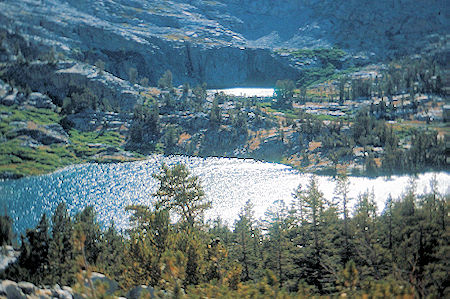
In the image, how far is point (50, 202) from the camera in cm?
11975

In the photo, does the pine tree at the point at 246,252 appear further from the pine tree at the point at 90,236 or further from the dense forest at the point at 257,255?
the pine tree at the point at 90,236

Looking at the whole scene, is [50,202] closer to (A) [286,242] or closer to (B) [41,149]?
(B) [41,149]

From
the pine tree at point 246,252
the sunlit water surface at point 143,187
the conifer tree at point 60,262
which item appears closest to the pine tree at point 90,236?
the conifer tree at point 60,262

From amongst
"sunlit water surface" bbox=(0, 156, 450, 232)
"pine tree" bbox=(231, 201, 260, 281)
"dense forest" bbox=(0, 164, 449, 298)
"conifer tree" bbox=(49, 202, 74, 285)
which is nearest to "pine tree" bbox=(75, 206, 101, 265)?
"dense forest" bbox=(0, 164, 449, 298)

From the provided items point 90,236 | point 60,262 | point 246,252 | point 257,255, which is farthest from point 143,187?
point 246,252

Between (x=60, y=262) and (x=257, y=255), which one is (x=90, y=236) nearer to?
(x=60, y=262)

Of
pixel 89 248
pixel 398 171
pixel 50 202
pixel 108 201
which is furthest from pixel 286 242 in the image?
pixel 398 171

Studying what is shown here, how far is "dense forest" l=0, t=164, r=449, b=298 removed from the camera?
29891 mm

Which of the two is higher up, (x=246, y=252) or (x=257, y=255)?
(x=246, y=252)

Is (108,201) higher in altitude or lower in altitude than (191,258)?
lower

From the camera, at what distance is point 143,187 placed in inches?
5290

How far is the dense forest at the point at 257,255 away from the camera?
29891 mm

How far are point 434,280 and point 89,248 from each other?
49.1 metres

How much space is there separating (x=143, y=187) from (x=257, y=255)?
8160 centimetres
